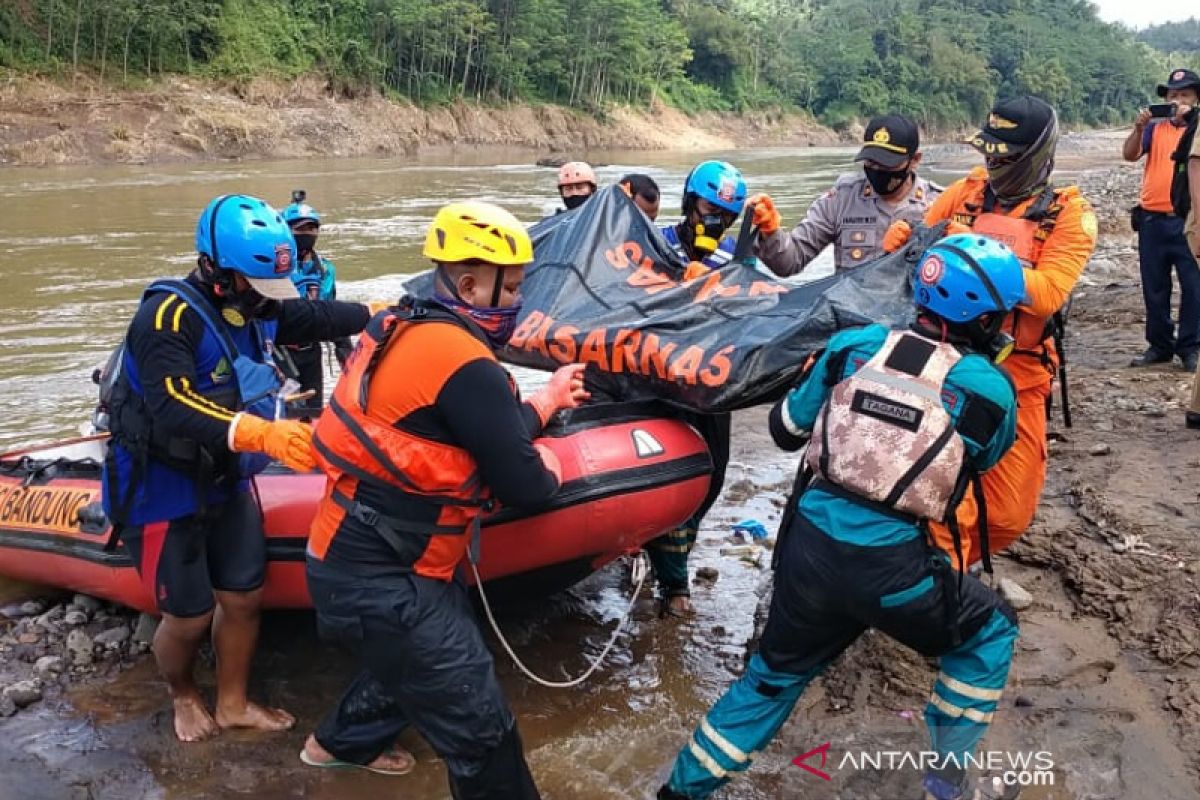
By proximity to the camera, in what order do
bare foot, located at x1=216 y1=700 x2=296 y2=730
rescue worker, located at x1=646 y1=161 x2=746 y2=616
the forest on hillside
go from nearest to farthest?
bare foot, located at x1=216 y1=700 x2=296 y2=730, rescue worker, located at x1=646 y1=161 x2=746 y2=616, the forest on hillside

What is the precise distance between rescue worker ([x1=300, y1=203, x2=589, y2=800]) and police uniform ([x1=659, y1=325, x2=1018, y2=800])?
701 mm

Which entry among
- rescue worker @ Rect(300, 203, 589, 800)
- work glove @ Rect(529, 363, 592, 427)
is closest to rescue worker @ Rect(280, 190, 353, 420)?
work glove @ Rect(529, 363, 592, 427)

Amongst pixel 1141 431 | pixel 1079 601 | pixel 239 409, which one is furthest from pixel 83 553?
pixel 1141 431

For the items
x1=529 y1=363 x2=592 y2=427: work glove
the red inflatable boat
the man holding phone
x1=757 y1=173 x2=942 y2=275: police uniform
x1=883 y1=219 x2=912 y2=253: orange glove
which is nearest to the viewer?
x1=529 y1=363 x2=592 y2=427: work glove

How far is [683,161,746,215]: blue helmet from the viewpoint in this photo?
4.18m

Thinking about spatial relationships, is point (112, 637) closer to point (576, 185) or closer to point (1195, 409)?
point (576, 185)

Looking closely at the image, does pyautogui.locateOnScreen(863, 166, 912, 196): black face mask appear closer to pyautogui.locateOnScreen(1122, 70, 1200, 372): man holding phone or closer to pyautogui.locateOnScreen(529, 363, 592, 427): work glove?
pyautogui.locateOnScreen(529, 363, 592, 427): work glove

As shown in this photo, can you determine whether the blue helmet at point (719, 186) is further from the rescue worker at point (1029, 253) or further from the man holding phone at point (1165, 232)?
the man holding phone at point (1165, 232)

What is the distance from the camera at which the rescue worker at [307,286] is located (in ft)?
17.2

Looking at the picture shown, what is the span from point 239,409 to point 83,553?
1.36 meters

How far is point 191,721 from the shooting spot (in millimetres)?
3443

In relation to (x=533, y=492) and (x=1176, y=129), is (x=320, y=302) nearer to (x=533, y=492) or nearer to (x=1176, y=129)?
(x=533, y=492)

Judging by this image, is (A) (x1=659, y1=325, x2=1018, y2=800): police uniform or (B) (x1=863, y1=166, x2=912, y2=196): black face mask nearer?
(A) (x1=659, y1=325, x2=1018, y2=800): police uniform

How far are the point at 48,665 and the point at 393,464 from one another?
7.60ft
